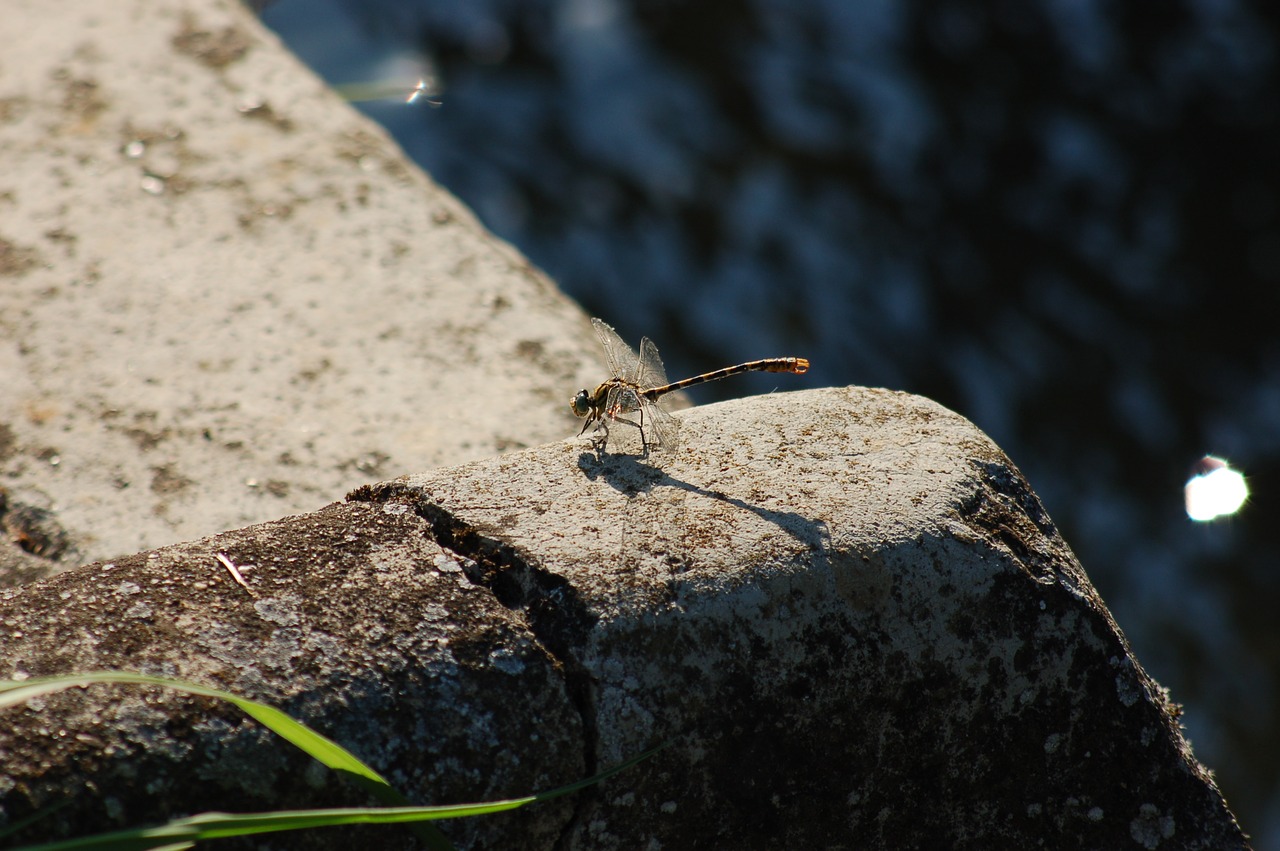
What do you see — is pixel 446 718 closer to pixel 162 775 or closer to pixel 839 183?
pixel 162 775

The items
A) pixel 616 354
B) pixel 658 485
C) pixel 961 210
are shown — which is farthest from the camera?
pixel 961 210

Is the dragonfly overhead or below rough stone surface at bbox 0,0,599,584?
overhead

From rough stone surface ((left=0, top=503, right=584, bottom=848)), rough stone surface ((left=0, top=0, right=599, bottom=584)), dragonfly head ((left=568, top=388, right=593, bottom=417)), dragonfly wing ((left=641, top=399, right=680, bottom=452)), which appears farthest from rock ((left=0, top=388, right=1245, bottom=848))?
rough stone surface ((left=0, top=0, right=599, bottom=584))

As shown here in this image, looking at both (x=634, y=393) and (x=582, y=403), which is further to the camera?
(x=582, y=403)

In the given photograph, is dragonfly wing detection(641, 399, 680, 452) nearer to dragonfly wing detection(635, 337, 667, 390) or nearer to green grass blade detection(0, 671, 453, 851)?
dragonfly wing detection(635, 337, 667, 390)

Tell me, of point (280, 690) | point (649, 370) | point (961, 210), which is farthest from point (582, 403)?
point (961, 210)

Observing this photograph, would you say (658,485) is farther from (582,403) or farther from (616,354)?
(616,354)
